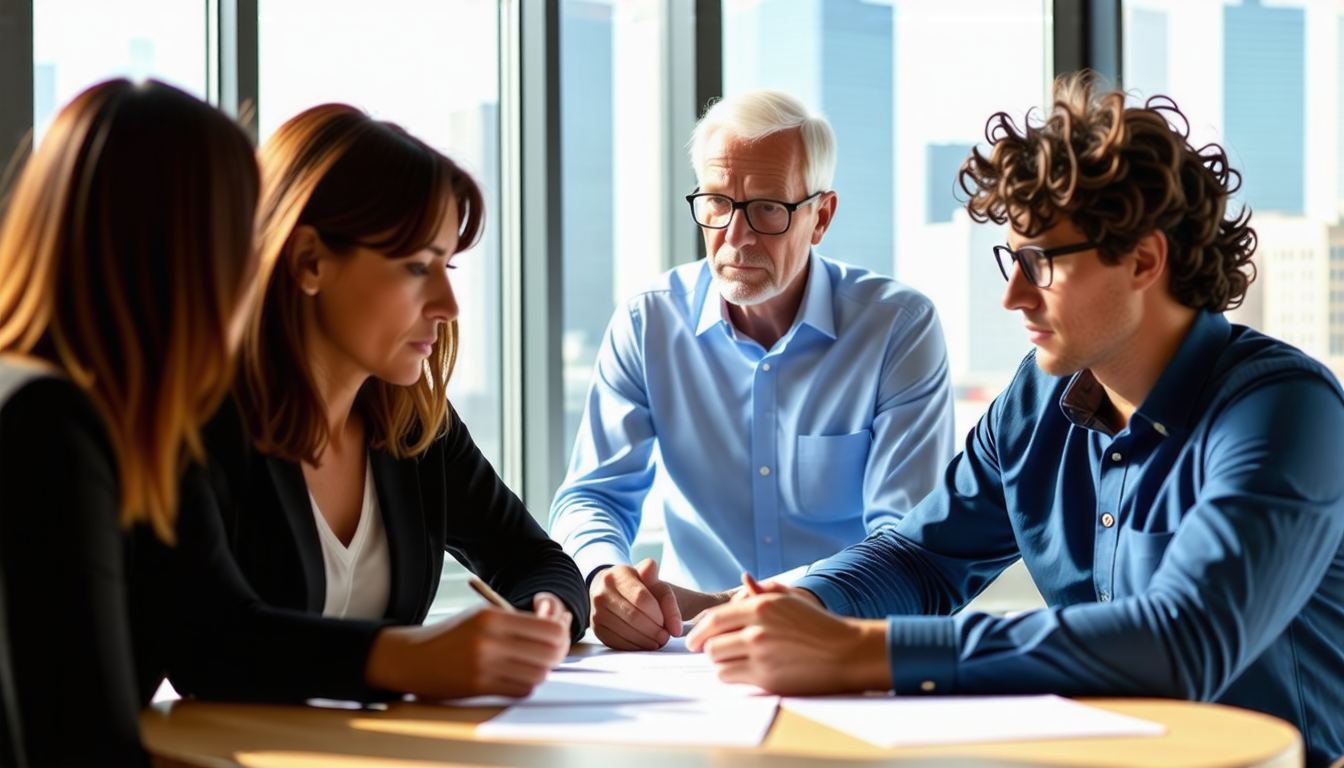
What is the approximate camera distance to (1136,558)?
186cm

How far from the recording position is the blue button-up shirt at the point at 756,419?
9.65 ft

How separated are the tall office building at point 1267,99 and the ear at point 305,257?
3.52 metres

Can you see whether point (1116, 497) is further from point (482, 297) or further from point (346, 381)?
point (482, 297)

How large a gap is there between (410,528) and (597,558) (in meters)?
0.63

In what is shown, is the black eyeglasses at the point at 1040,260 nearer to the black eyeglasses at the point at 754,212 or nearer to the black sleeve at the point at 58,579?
the black eyeglasses at the point at 754,212

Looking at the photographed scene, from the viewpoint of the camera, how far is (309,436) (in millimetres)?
1844

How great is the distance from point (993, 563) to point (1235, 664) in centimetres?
67

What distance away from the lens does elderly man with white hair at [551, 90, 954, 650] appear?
2939 mm

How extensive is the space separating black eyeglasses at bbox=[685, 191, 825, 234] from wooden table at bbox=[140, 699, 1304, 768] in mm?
1634

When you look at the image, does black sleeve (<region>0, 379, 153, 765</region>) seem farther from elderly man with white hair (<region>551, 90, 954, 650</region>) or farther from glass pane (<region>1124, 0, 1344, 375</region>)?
glass pane (<region>1124, 0, 1344, 375</region>)

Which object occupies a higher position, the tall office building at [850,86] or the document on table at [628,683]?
the tall office building at [850,86]

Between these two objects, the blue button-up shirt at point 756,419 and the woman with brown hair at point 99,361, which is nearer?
the woman with brown hair at point 99,361

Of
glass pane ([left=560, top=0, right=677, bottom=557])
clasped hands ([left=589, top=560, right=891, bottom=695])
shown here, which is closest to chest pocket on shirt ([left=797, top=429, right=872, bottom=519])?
glass pane ([left=560, top=0, right=677, bottom=557])

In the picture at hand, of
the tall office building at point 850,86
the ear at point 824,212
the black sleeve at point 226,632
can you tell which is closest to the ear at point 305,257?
the black sleeve at point 226,632
